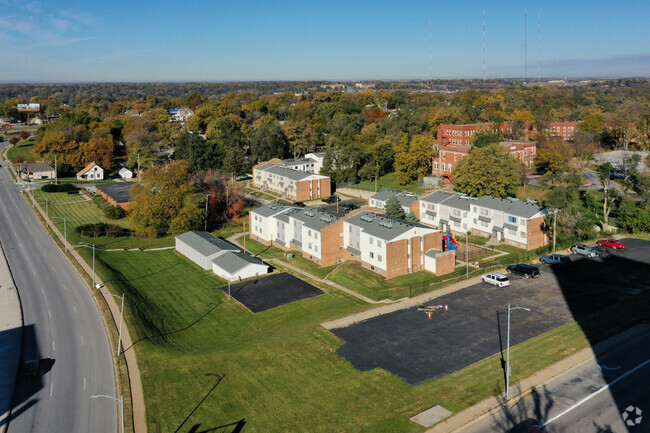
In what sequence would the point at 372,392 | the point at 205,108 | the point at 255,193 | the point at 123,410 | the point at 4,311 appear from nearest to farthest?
the point at 123,410, the point at 372,392, the point at 4,311, the point at 255,193, the point at 205,108

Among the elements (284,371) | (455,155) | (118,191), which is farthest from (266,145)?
(284,371)

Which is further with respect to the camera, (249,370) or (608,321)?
(608,321)

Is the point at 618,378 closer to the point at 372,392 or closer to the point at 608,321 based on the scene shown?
the point at 608,321

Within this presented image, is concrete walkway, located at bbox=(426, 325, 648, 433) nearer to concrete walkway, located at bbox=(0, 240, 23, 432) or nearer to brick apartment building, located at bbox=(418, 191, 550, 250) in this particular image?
brick apartment building, located at bbox=(418, 191, 550, 250)

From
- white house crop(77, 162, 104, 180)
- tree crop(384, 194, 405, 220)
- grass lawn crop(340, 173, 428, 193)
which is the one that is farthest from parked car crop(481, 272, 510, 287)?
white house crop(77, 162, 104, 180)

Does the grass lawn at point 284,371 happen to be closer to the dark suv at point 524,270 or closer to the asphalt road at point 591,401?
the asphalt road at point 591,401

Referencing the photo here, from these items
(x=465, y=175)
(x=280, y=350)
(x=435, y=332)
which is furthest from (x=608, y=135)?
(x=280, y=350)
